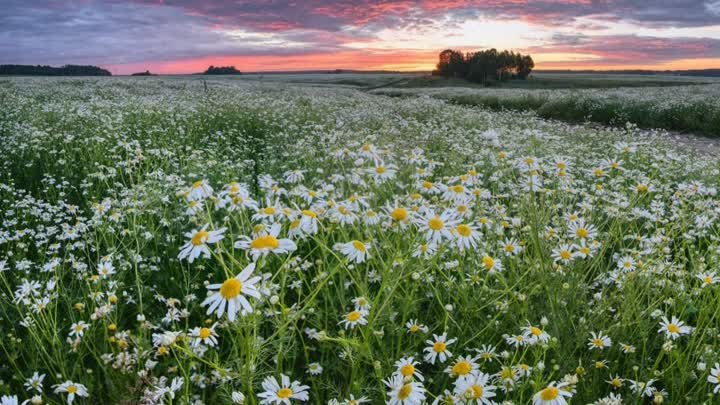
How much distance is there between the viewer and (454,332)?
2912 millimetres

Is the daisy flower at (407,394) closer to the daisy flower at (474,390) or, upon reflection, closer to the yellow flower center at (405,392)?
the yellow flower center at (405,392)

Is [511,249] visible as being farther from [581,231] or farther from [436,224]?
[436,224]

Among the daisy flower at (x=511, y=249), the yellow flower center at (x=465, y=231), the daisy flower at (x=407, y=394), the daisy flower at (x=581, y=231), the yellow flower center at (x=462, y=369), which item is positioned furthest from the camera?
the daisy flower at (x=511, y=249)

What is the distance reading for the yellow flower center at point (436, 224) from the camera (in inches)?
86.4

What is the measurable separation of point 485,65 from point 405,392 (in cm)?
7032

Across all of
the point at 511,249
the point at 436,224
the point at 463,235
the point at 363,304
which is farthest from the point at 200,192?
the point at 511,249

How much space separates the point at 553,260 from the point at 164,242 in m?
3.36

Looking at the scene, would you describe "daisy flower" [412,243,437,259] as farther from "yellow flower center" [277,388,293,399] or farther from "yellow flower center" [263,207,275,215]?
"yellow flower center" [277,388,293,399]

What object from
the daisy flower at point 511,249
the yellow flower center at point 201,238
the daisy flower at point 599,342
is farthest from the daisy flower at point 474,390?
the daisy flower at point 511,249

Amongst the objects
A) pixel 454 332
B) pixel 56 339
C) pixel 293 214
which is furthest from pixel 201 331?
pixel 454 332

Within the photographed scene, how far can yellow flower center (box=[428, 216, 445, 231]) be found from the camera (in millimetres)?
2195

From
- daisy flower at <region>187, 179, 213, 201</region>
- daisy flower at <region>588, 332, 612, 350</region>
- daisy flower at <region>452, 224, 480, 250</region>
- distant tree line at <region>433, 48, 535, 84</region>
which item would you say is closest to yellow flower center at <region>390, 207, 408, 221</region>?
daisy flower at <region>452, 224, 480, 250</region>

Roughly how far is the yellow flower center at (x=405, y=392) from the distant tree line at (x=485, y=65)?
67.3 metres

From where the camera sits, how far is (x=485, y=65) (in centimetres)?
6675
